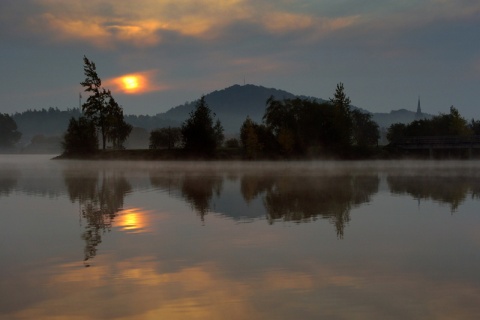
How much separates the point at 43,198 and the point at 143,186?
12473mm

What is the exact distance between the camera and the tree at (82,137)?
132m

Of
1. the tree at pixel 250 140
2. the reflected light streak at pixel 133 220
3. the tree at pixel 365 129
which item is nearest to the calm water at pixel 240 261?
the reflected light streak at pixel 133 220

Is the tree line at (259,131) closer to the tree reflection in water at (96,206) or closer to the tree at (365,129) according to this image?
the tree at (365,129)

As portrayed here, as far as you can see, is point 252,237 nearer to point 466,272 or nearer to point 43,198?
point 466,272

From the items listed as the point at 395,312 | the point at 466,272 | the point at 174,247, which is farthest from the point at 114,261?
the point at 466,272

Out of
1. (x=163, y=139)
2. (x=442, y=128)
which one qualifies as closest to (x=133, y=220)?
(x=163, y=139)

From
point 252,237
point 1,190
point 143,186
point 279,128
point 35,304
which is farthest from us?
point 279,128

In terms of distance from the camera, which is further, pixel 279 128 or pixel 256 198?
pixel 279 128

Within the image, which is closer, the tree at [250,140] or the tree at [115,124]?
the tree at [250,140]

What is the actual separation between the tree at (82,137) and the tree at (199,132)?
24.2 m

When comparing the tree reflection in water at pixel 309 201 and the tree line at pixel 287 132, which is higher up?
the tree line at pixel 287 132

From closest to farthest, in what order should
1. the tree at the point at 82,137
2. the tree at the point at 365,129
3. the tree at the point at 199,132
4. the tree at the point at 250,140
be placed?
the tree at the point at 199,132
the tree at the point at 250,140
the tree at the point at 82,137
the tree at the point at 365,129

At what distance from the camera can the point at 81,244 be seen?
21016 millimetres

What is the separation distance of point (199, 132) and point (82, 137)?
32098 mm
